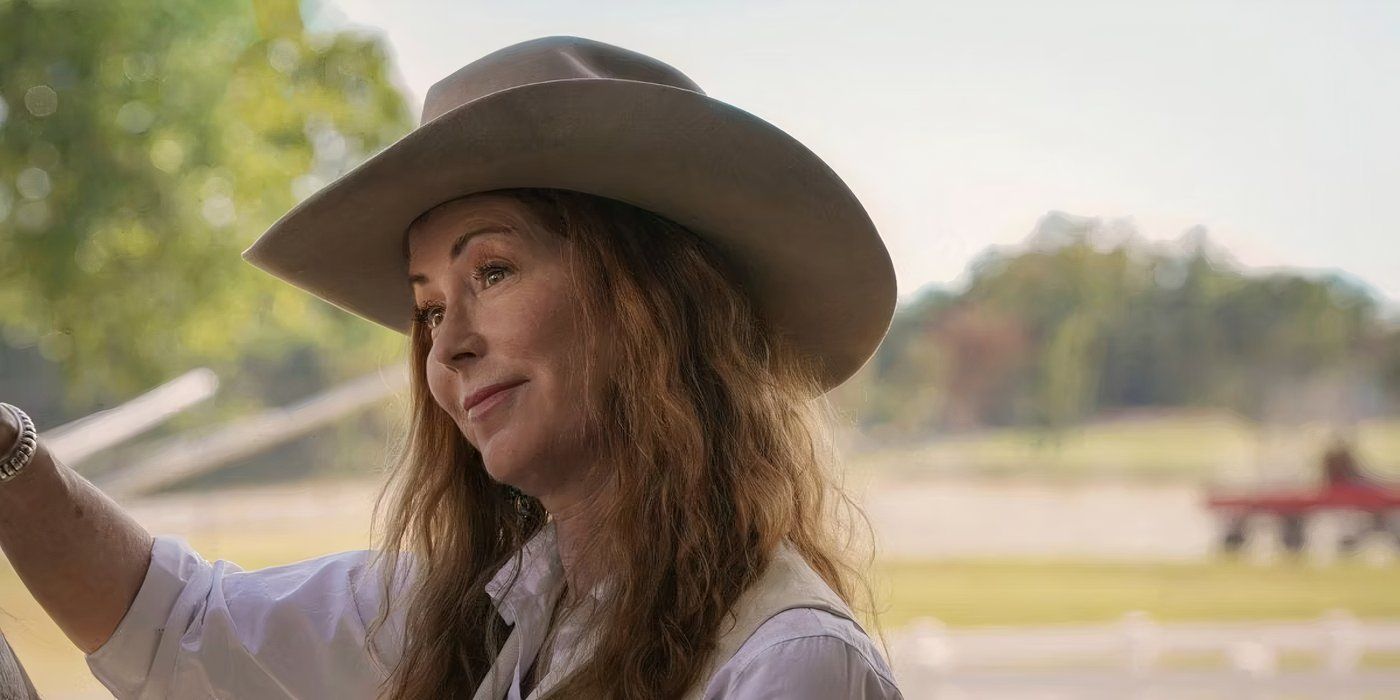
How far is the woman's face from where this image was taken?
1005mm

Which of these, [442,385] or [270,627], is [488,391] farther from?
[270,627]

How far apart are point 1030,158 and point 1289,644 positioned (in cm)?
350

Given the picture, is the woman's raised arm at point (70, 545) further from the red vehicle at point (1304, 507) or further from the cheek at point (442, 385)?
the red vehicle at point (1304, 507)

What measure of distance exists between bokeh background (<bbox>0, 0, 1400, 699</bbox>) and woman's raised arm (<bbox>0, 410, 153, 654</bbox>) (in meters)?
5.80

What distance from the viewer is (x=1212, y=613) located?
8.28 m

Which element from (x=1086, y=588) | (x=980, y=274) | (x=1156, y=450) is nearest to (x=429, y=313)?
(x=980, y=274)

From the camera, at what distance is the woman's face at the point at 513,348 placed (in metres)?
1.00

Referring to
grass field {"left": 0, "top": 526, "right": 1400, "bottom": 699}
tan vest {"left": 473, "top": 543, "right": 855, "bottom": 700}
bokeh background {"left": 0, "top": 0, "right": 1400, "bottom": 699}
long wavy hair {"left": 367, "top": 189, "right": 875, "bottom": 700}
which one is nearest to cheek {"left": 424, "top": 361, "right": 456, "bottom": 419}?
long wavy hair {"left": 367, "top": 189, "right": 875, "bottom": 700}

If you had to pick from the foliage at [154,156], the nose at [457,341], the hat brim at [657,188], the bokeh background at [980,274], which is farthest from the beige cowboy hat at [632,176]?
the foliage at [154,156]

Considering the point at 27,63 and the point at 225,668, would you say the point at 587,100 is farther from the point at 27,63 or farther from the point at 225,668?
the point at 27,63

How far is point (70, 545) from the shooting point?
1088 millimetres

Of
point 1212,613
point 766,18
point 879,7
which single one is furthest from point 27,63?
point 1212,613

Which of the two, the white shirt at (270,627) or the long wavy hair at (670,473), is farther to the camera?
the white shirt at (270,627)

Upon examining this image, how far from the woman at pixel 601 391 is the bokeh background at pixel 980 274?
5822 mm
